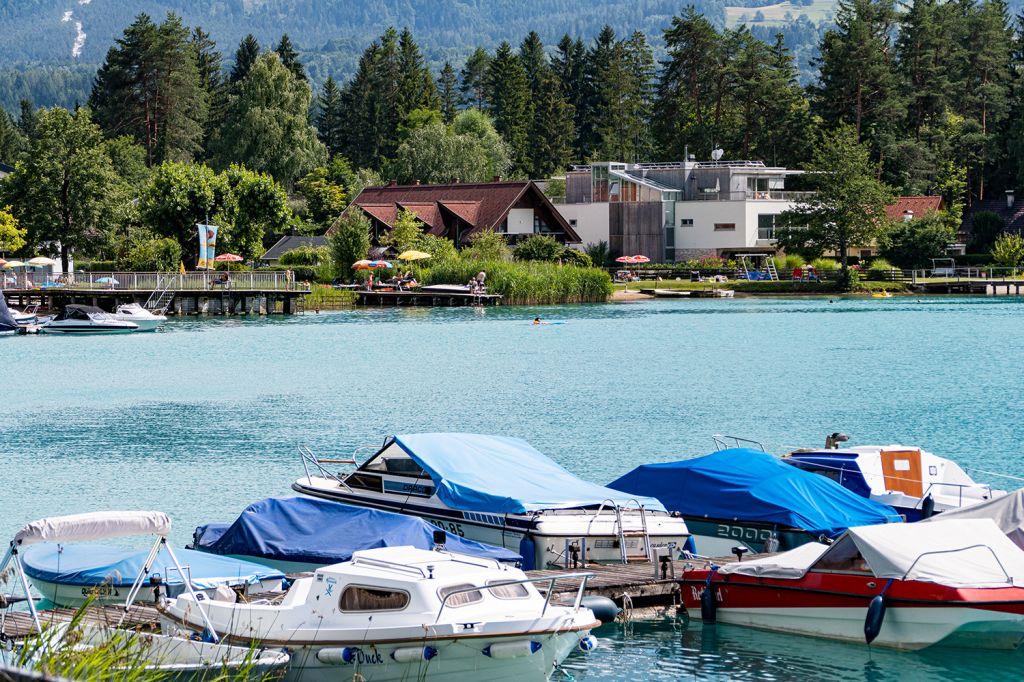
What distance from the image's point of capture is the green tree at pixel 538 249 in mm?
106312

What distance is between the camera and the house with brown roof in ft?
357

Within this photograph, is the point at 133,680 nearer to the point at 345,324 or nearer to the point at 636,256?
the point at 345,324

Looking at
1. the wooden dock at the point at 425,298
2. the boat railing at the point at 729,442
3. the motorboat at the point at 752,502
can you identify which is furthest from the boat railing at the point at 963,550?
the wooden dock at the point at 425,298

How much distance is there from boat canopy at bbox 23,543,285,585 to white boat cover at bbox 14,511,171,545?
70 cm

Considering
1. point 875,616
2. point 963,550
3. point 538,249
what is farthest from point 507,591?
point 538,249

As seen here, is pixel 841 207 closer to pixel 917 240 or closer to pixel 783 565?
pixel 917 240

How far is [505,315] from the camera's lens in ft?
294

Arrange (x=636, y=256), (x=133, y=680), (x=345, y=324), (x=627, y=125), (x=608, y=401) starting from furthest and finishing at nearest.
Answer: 1. (x=627, y=125)
2. (x=636, y=256)
3. (x=345, y=324)
4. (x=608, y=401)
5. (x=133, y=680)

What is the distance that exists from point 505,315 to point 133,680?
79313mm

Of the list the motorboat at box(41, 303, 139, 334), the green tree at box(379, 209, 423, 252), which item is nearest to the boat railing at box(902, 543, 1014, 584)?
the motorboat at box(41, 303, 139, 334)

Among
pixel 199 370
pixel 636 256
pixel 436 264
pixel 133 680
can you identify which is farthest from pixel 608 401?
pixel 636 256

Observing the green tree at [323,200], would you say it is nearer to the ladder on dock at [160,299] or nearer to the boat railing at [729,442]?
the ladder on dock at [160,299]

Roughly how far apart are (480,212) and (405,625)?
316 feet

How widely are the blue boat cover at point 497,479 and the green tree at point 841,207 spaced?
84.8 metres
